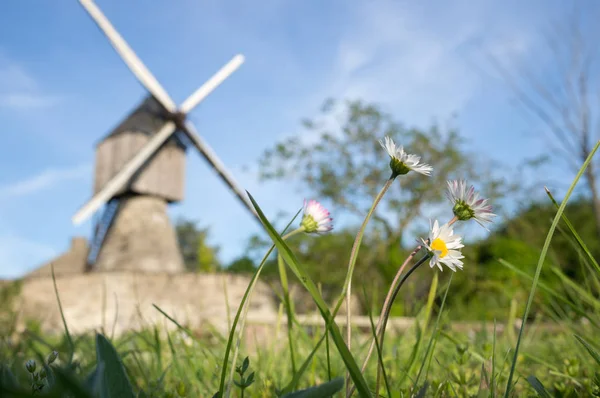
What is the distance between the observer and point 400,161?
77cm

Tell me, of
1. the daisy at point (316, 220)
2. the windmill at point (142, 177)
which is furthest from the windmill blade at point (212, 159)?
the daisy at point (316, 220)

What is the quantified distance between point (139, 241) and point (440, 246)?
50.3 feet

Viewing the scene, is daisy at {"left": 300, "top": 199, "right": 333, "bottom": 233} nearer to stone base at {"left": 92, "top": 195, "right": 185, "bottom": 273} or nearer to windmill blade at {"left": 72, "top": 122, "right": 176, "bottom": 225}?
stone base at {"left": 92, "top": 195, "right": 185, "bottom": 273}

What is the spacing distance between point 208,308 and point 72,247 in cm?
1130

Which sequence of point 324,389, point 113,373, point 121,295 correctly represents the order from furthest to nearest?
point 121,295, point 113,373, point 324,389

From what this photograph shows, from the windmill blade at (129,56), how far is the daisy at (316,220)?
16044 mm

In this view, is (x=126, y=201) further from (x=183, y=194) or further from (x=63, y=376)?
(x=63, y=376)

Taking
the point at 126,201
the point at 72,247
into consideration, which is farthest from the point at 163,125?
the point at 72,247

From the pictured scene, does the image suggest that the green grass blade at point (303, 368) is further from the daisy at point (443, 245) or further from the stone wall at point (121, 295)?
the stone wall at point (121, 295)

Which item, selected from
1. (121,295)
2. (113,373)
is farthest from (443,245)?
(121,295)

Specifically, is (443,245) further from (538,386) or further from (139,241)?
(139,241)

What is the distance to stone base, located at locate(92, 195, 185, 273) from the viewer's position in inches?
598

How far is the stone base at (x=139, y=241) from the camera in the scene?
15.2m

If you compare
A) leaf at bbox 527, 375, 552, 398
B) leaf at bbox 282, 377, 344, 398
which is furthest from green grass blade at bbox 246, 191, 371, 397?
leaf at bbox 527, 375, 552, 398
